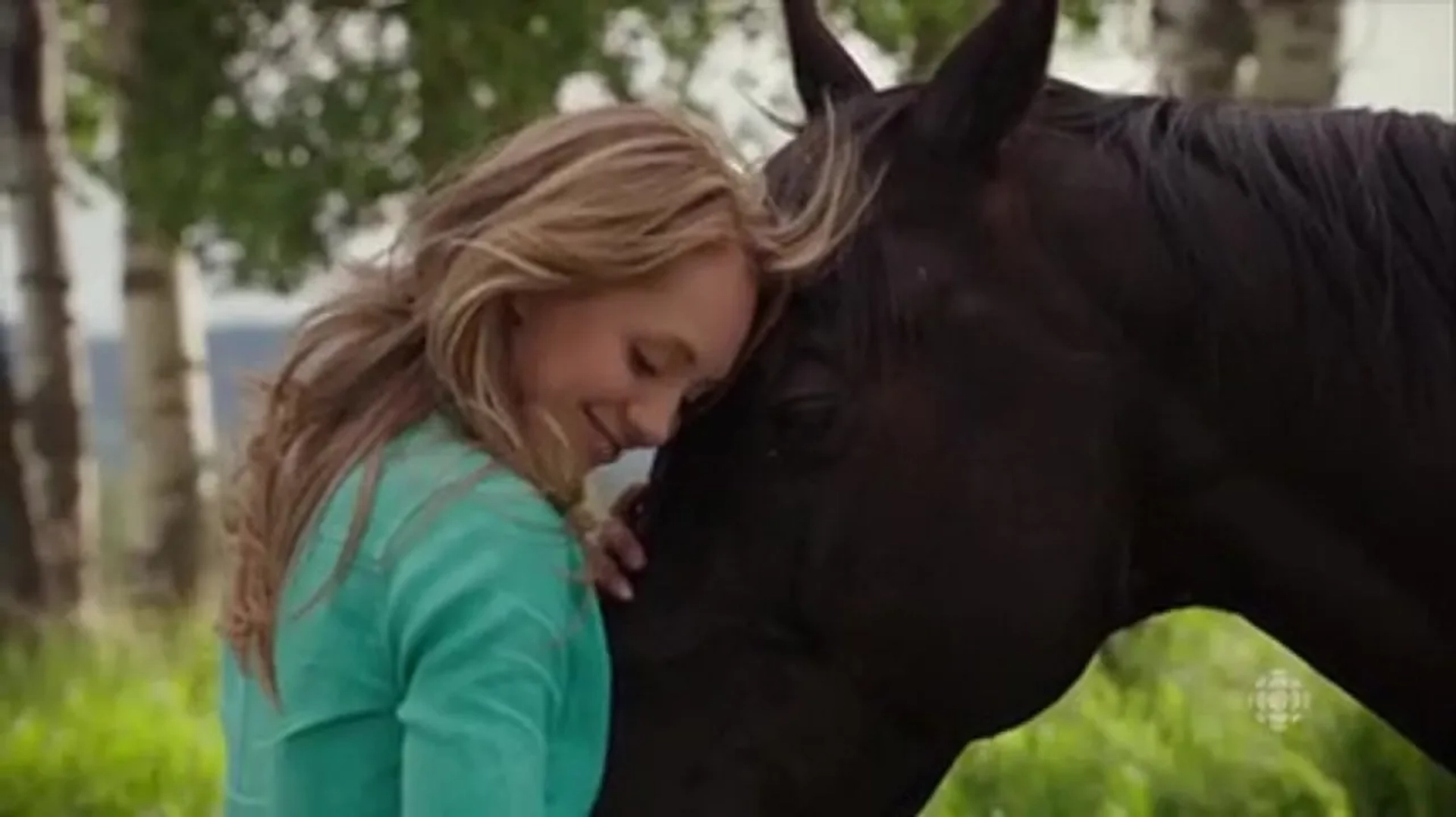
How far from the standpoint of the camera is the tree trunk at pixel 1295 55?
5539mm

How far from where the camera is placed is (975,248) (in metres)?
2.16

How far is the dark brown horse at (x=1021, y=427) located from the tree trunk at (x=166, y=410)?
829 cm

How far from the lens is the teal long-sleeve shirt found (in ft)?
6.15

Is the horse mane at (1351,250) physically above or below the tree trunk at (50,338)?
above

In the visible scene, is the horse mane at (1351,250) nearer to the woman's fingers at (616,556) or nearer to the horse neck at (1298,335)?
the horse neck at (1298,335)

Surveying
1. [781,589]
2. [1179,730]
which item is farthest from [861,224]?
[1179,730]

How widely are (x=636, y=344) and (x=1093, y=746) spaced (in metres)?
2.31

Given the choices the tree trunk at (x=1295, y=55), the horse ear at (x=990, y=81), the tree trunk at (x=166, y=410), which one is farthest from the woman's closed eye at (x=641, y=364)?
the tree trunk at (x=166, y=410)

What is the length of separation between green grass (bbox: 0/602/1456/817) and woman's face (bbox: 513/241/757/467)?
1562 millimetres

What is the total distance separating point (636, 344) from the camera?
6.75 ft

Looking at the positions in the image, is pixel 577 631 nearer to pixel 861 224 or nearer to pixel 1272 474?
pixel 861 224

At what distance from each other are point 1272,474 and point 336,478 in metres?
0.75

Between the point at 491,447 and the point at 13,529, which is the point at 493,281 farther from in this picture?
the point at 13,529

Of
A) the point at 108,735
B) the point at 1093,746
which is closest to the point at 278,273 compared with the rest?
the point at 108,735
